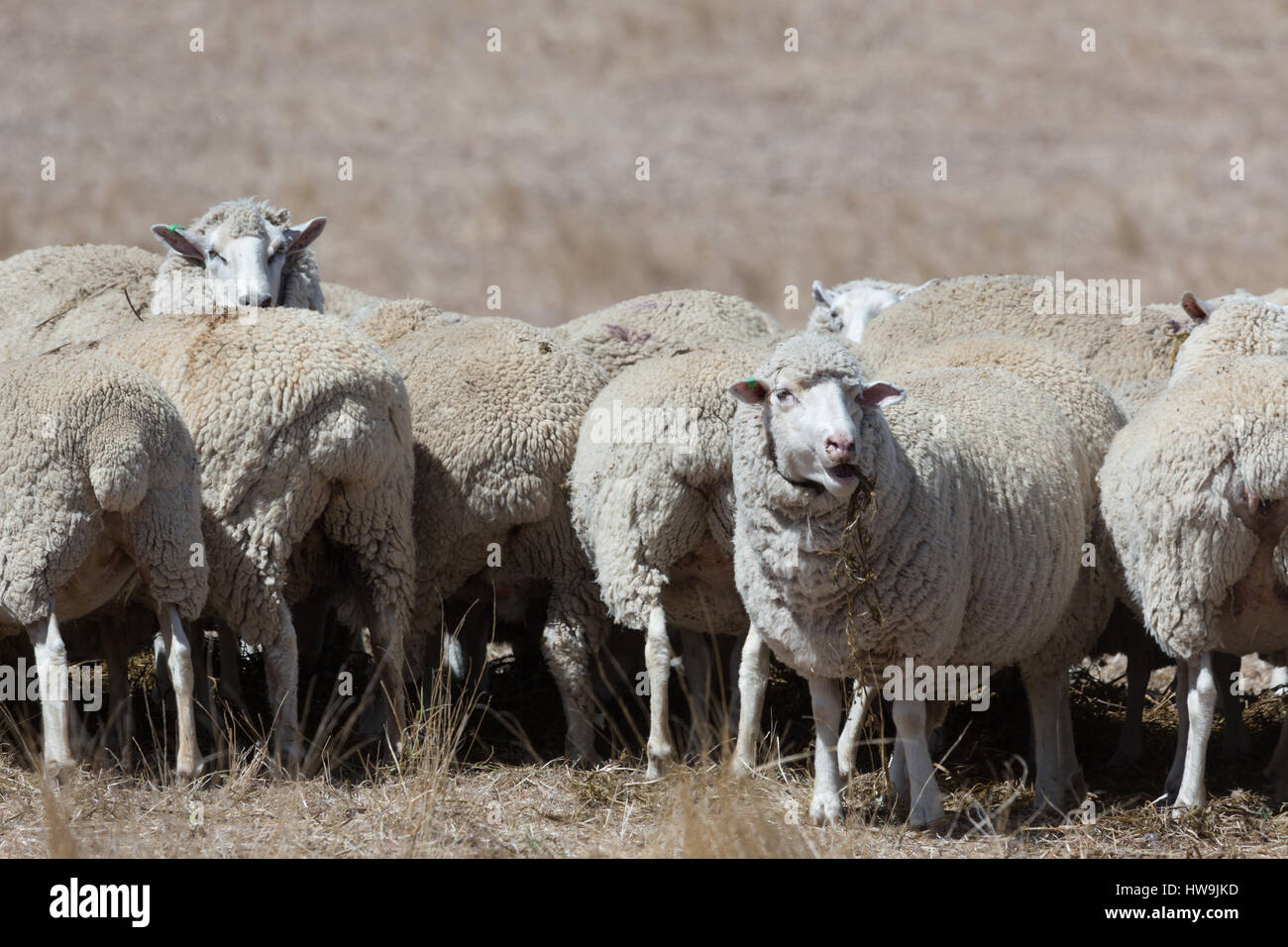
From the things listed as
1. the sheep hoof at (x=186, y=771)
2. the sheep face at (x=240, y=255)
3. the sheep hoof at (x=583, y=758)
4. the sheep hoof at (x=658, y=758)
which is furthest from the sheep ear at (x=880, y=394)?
the sheep face at (x=240, y=255)

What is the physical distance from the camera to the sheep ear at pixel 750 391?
200 inches

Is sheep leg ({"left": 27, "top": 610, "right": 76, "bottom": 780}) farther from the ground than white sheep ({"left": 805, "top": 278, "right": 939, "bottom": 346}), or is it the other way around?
white sheep ({"left": 805, "top": 278, "right": 939, "bottom": 346})

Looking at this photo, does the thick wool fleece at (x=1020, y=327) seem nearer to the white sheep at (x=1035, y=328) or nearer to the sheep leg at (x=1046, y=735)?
the white sheep at (x=1035, y=328)

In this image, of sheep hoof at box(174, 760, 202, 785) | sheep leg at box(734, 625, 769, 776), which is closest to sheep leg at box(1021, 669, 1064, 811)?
sheep leg at box(734, 625, 769, 776)

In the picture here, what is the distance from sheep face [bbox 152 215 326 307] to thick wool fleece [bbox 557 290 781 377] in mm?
1522

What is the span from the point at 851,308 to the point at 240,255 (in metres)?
4.64

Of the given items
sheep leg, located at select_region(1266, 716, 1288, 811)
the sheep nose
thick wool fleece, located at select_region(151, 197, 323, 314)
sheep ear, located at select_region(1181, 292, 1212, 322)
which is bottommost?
sheep leg, located at select_region(1266, 716, 1288, 811)

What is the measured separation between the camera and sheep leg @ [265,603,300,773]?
20.2ft

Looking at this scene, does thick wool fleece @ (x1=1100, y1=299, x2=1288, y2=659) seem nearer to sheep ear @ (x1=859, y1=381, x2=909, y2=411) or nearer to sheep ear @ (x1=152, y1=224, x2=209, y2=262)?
sheep ear @ (x1=859, y1=381, x2=909, y2=411)

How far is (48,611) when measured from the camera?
18.5 feet

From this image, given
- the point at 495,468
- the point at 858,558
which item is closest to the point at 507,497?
the point at 495,468

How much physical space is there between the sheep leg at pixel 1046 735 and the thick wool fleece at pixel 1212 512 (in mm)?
533

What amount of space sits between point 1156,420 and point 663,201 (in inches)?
1005

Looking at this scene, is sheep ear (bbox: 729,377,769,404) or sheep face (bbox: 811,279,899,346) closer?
sheep ear (bbox: 729,377,769,404)
